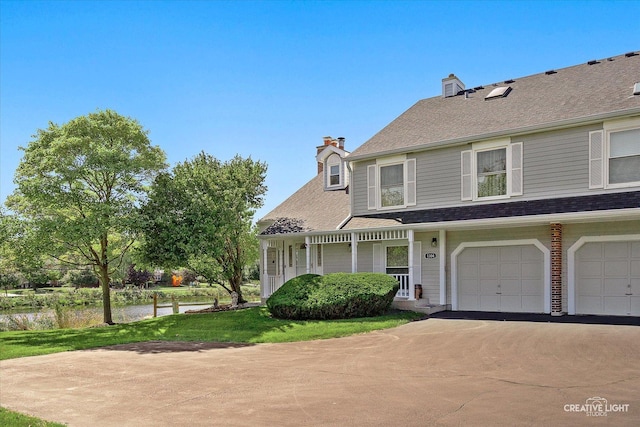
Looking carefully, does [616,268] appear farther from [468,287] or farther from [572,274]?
[468,287]

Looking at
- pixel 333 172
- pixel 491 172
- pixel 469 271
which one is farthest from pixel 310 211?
pixel 491 172

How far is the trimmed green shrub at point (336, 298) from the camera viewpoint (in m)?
14.1

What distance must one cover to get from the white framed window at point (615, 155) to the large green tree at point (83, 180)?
1414 centimetres

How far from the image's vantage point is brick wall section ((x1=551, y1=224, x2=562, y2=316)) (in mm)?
13695

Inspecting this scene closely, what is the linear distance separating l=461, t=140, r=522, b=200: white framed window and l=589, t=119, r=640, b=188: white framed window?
2.06 metres

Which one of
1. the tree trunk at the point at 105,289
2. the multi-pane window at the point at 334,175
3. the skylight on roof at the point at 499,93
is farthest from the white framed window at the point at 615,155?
the tree trunk at the point at 105,289

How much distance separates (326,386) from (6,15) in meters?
10.6

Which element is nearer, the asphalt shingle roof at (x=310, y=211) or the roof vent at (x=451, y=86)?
the asphalt shingle roof at (x=310, y=211)

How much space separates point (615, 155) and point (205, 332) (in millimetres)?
12548

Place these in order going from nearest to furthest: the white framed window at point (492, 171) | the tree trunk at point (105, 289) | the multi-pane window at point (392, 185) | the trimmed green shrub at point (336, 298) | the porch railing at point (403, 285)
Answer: the trimmed green shrub at point (336, 298)
the white framed window at point (492, 171)
the porch railing at point (403, 285)
the multi-pane window at point (392, 185)
the tree trunk at point (105, 289)

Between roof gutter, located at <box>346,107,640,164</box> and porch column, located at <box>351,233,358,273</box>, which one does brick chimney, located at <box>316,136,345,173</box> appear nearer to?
roof gutter, located at <box>346,107,640,164</box>

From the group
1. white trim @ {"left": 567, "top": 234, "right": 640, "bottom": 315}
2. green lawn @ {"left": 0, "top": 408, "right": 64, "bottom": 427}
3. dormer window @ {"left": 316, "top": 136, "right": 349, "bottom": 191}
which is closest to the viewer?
green lawn @ {"left": 0, "top": 408, "right": 64, "bottom": 427}

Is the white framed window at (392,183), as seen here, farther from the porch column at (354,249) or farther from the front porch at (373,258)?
the porch column at (354,249)

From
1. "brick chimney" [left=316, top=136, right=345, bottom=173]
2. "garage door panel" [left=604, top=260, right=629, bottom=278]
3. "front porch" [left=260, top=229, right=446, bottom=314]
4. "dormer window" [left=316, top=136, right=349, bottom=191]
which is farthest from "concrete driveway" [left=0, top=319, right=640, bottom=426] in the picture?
"brick chimney" [left=316, top=136, right=345, bottom=173]
